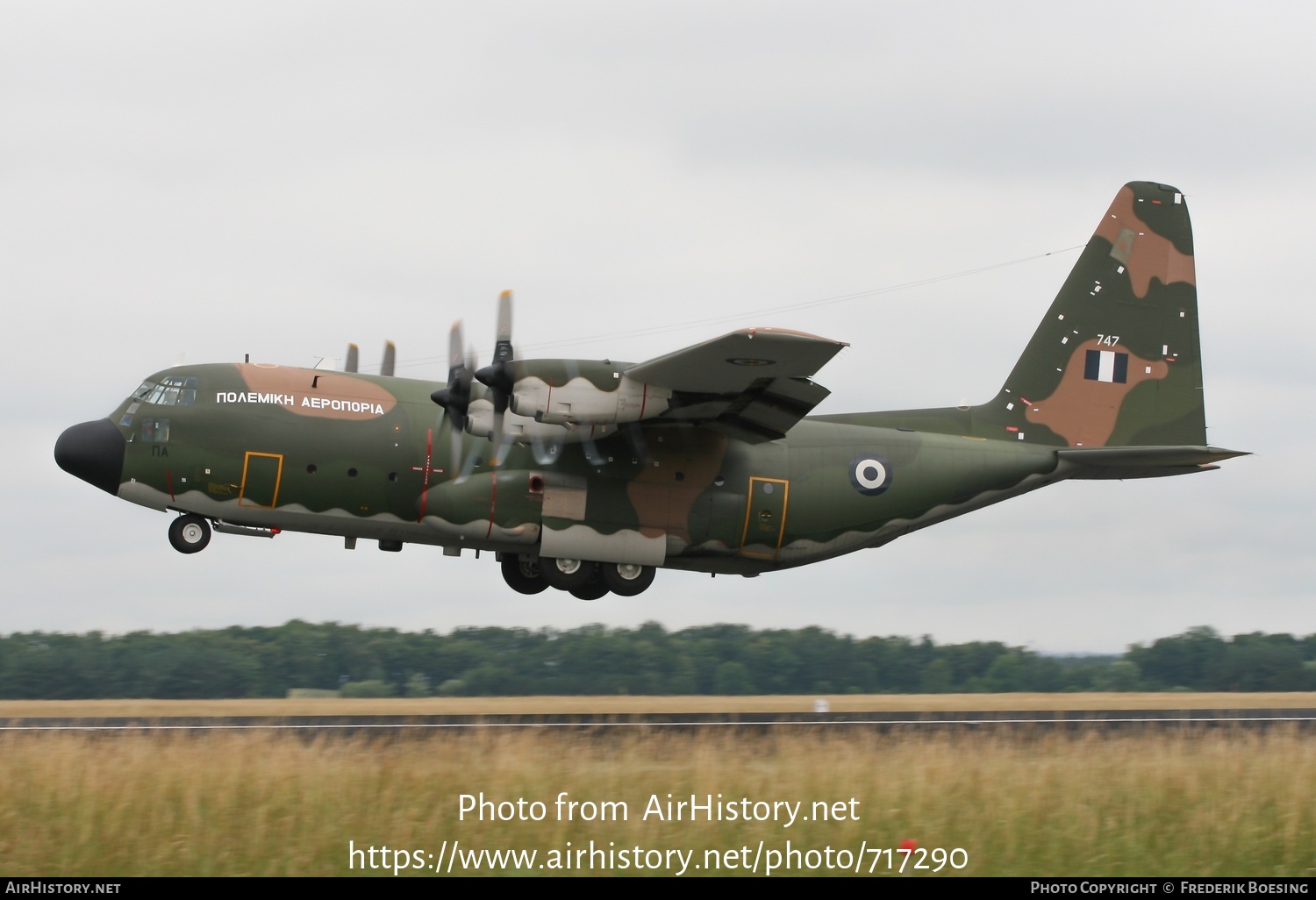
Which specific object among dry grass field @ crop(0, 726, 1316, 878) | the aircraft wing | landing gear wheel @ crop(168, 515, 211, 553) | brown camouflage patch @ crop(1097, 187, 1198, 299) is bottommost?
dry grass field @ crop(0, 726, 1316, 878)

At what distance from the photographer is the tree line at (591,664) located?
96.8ft

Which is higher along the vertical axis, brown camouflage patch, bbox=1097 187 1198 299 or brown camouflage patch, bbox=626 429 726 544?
brown camouflage patch, bbox=1097 187 1198 299

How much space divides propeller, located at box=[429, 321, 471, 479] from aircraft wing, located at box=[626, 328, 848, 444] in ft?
8.54

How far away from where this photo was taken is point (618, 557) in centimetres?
2102

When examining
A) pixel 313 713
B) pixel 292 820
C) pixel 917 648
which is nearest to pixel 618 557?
pixel 313 713

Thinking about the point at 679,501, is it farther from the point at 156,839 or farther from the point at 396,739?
the point at 156,839

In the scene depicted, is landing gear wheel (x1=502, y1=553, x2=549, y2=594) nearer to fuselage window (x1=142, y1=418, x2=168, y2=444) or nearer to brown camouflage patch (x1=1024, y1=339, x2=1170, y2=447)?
fuselage window (x1=142, y1=418, x2=168, y2=444)

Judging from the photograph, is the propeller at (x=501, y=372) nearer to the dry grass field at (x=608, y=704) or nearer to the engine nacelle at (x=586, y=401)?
the engine nacelle at (x=586, y=401)

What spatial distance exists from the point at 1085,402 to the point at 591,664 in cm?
1244

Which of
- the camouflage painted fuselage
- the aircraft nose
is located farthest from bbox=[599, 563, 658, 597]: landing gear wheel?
the aircraft nose

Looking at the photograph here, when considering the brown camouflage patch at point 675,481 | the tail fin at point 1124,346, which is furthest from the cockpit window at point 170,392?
the tail fin at point 1124,346

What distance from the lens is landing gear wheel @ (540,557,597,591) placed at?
69.2ft

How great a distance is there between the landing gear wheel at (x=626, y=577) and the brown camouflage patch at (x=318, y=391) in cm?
433

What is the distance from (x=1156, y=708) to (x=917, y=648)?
1247 centimetres
